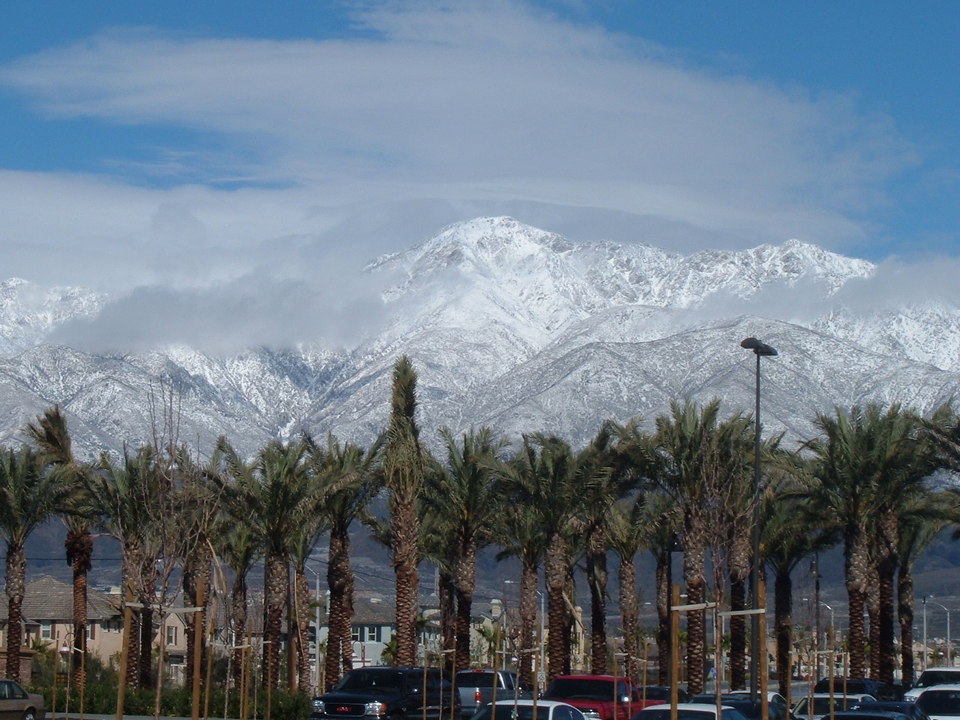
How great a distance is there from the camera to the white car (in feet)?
123

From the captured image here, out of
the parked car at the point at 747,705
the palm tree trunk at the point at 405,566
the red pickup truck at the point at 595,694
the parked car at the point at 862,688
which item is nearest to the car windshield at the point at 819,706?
the parked car at the point at 747,705

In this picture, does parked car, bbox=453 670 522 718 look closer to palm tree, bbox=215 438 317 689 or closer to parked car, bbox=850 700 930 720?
palm tree, bbox=215 438 317 689

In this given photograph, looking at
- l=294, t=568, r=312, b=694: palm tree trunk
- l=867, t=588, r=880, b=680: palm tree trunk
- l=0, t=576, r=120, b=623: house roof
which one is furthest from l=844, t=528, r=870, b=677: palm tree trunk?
l=0, t=576, r=120, b=623: house roof

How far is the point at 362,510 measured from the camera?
53750 mm

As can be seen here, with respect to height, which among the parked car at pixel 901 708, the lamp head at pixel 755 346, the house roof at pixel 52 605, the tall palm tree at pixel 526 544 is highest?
the lamp head at pixel 755 346

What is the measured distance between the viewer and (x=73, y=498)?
53.6 meters

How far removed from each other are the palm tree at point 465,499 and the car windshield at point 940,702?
1784 centimetres

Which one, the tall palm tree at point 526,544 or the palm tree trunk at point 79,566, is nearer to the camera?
the palm tree trunk at point 79,566

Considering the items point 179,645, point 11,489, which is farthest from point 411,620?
point 179,645

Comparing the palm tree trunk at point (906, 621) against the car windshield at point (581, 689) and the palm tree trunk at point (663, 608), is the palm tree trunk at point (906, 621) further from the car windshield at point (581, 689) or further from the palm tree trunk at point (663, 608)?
the car windshield at point (581, 689)

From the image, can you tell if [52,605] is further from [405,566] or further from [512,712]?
[512,712]

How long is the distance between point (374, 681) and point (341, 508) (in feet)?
41.3

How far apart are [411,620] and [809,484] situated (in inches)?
533

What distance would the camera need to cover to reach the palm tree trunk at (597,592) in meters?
59.9
